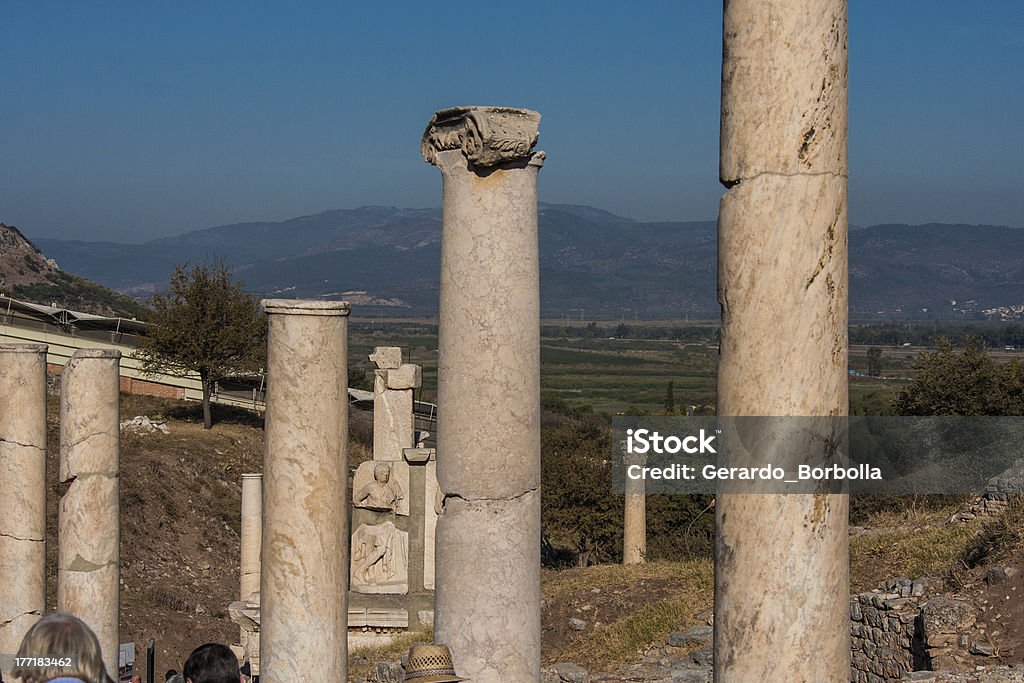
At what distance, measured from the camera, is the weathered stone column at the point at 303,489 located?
971 cm

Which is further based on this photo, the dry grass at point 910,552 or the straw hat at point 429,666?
the dry grass at point 910,552

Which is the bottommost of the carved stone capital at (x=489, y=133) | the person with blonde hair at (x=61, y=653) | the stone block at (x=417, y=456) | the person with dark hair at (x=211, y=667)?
the stone block at (x=417, y=456)

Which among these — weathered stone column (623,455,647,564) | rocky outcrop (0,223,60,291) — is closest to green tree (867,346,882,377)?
rocky outcrop (0,223,60,291)

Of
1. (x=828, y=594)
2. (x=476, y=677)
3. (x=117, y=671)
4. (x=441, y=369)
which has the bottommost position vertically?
(x=117, y=671)

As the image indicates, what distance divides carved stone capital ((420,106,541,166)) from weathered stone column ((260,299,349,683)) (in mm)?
1663

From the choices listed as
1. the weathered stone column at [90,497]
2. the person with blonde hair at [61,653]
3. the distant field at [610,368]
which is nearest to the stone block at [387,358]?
the weathered stone column at [90,497]

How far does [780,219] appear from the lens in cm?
678

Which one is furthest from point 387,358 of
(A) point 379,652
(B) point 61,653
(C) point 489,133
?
(B) point 61,653

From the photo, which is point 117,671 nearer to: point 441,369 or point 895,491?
point 441,369

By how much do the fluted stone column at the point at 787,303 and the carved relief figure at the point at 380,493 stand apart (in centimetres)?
1484

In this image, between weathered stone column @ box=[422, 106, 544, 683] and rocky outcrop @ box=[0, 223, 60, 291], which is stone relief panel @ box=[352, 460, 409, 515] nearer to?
weathered stone column @ box=[422, 106, 544, 683]

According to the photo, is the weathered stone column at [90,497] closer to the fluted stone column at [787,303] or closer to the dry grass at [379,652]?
the dry grass at [379,652]

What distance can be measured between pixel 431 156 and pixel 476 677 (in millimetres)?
3654

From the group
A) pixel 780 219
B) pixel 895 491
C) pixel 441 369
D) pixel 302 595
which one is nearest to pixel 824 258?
pixel 780 219
